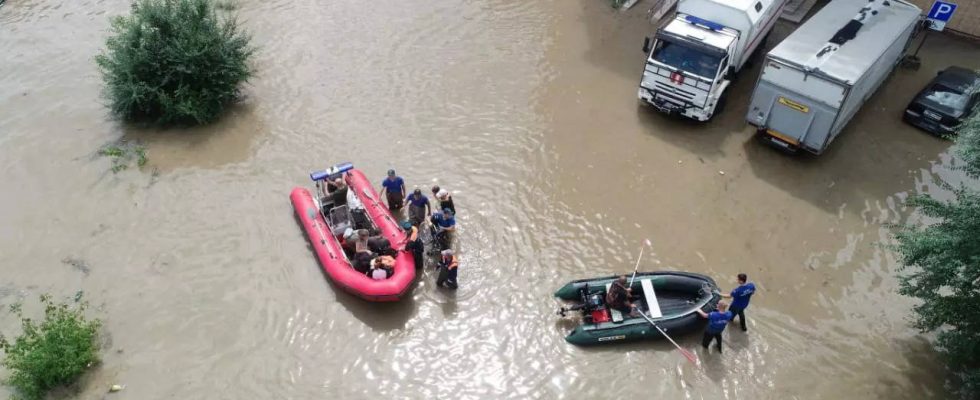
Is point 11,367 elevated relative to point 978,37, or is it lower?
lower

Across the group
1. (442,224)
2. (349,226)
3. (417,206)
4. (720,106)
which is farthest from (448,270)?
(720,106)

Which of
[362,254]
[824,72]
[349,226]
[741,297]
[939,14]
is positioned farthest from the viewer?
[939,14]

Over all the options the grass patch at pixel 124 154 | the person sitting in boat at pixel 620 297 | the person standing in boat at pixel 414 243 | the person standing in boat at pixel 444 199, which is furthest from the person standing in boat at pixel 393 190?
the grass patch at pixel 124 154

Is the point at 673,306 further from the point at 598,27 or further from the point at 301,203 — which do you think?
the point at 598,27

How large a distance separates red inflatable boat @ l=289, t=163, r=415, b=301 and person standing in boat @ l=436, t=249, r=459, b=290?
21.5 inches

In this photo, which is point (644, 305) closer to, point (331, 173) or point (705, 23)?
point (331, 173)

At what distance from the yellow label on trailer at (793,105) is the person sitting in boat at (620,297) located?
20.1 feet

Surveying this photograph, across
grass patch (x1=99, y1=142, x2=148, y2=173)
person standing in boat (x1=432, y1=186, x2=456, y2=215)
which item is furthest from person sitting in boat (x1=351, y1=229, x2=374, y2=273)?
grass patch (x1=99, y1=142, x2=148, y2=173)

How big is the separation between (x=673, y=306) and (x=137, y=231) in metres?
10.9

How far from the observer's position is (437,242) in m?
11.8

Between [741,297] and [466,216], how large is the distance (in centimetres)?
558

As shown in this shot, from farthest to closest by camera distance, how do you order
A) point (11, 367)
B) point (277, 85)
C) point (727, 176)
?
1. point (277, 85)
2. point (727, 176)
3. point (11, 367)

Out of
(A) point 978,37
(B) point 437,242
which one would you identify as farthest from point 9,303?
(A) point 978,37

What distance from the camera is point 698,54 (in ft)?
45.9
